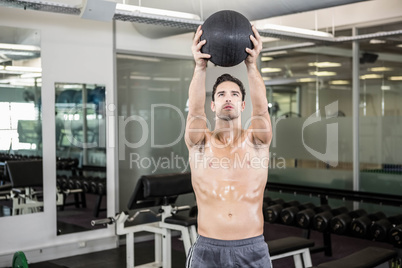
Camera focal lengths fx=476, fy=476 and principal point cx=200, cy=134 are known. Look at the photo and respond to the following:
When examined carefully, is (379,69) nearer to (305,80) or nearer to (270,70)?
Answer: (305,80)

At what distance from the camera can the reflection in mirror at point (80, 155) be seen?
4.15 meters

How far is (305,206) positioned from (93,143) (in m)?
2.01

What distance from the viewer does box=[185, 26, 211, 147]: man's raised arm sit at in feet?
5.33

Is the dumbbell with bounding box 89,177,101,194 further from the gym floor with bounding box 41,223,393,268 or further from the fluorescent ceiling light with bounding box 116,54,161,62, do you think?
the fluorescent ceiling light with bounding box 116,54,161,62

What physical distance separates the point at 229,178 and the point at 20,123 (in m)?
2.63

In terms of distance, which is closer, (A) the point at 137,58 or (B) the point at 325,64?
(A) the point at 137,58

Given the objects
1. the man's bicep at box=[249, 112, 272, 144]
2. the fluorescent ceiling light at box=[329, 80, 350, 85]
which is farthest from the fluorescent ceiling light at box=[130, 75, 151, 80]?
the man's bicep at box=[249, 112, 272, 144]

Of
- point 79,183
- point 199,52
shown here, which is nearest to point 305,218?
point 79,183

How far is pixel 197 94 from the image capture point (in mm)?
1707

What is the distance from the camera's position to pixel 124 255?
4.26m

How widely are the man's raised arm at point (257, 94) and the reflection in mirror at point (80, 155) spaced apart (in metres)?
2.73

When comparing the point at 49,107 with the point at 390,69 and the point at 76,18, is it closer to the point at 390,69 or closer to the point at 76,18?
the point at 76,18

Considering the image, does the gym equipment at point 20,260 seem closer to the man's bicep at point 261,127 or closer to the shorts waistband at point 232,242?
the shorts waistband at point 232,242

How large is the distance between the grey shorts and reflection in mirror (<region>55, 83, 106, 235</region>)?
8.68 feet
